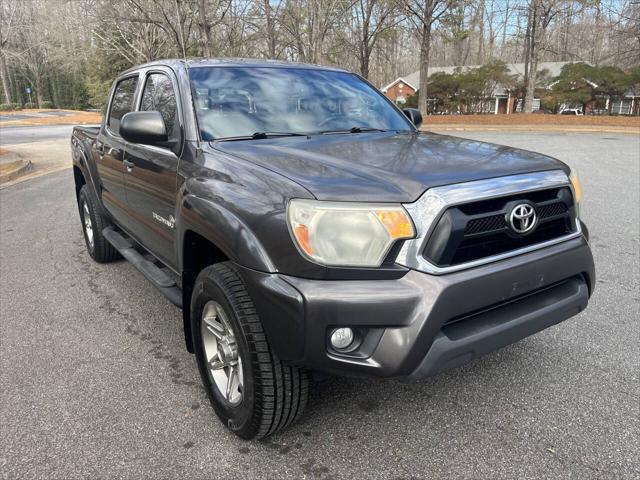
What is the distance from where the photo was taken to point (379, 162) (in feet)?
7.87

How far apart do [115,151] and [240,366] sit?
2.47 metres

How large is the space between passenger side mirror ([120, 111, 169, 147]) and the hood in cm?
35

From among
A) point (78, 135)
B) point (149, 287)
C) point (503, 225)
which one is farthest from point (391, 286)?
point (78, 135)

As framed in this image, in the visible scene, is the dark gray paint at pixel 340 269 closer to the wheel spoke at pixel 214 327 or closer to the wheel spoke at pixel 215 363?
the wheel spoke at pixel 214 327

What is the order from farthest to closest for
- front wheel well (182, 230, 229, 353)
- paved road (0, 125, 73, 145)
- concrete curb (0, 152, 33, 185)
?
paved road (0, 125, 73, 145) → concrete curb (0, 152, 33, 185) → front wheel well (182, 230, 229, 353)

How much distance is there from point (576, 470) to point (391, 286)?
1.20 meters

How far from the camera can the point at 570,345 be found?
335 centimetres

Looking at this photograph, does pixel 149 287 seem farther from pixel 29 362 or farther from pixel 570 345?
pixel 570 345

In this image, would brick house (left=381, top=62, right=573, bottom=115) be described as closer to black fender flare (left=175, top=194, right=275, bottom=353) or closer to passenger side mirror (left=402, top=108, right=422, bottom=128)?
passenger side mirror (left=402, top=108, right=422, bottom=128)

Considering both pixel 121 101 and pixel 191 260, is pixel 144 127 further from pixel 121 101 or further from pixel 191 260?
pixel 121 101

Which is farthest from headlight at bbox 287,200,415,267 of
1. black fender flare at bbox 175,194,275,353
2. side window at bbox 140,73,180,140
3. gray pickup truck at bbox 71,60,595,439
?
side window at bbox 140,73,180,140

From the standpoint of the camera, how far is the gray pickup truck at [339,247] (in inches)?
79.4

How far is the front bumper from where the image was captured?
198 cm

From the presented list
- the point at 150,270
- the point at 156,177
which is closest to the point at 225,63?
the point at 156,177
